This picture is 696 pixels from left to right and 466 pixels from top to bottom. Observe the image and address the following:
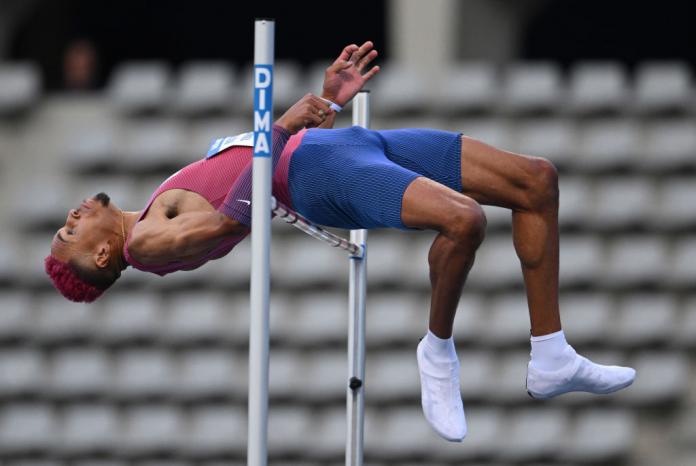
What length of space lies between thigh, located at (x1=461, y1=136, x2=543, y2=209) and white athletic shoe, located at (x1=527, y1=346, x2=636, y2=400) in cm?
47

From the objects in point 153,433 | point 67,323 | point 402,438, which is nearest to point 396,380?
point 402,438

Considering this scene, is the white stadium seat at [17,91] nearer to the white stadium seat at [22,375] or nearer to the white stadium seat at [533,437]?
the white stadium seat at [22,375]

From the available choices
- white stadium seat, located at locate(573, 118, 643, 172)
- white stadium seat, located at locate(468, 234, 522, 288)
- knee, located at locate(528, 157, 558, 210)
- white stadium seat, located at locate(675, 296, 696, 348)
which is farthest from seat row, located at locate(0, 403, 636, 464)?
knee, located at locate(528, 157, 558, 210)

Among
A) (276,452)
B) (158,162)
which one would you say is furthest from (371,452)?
(158,162)

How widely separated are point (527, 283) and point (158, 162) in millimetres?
5107

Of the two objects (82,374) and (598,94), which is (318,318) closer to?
(82,374)

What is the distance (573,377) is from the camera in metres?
3.99

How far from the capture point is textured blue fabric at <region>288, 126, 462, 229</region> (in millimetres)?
3883

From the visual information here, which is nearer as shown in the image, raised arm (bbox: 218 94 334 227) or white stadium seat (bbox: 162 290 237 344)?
raised arm (bbox: 218 94 334 227)

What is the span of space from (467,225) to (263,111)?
641 mm

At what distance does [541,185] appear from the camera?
3.99 metres

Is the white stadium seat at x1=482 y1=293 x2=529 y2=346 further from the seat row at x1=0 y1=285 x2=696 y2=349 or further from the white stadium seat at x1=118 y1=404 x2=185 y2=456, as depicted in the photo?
the white stadium seat at x1=118 y1=404 x2=185 y2=456

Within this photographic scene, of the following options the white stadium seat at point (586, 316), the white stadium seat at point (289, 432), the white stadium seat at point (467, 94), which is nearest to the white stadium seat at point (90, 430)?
the white stadium seat at point (289, 432)

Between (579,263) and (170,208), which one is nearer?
(170,208)
